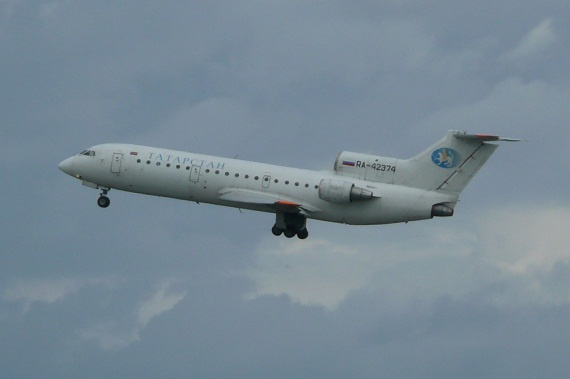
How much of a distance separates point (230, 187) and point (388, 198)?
34.3 feet

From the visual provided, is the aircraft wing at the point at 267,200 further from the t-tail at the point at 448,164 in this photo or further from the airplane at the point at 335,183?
the t-tail at the point at 448,164

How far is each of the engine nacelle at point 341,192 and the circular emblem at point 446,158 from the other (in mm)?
5054

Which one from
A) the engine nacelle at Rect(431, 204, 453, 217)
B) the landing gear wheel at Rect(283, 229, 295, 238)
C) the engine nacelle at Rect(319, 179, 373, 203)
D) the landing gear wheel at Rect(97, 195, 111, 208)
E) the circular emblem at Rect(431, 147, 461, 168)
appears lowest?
the landing gear wheel at Rect(283, 229, 295, 238)

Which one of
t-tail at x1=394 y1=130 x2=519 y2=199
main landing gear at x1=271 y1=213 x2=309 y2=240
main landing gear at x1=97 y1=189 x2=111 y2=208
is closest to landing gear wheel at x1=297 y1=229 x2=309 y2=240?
main landing gear at x1=271 y1=213 x2=309 y2=240

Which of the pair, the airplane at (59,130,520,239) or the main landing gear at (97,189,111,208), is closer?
the airplane at (59,130,520,239)

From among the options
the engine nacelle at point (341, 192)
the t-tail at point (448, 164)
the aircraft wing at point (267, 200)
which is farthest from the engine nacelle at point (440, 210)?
the aircraft wing at point (267, 200)

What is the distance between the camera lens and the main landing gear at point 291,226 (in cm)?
10994

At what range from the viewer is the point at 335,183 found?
107562 millimetres

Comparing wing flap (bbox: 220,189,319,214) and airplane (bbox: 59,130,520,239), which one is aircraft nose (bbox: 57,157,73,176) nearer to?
airplane (bbox: 59,130,520,239)

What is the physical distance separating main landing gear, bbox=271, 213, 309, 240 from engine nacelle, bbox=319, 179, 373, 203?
3182 millimetres

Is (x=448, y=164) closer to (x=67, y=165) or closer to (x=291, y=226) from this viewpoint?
(x=291, y=226)

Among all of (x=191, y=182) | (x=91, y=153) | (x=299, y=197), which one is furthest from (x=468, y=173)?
(x=91, y=153)

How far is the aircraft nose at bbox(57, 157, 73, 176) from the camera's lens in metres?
114

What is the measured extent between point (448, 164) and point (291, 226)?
11.2 meters
